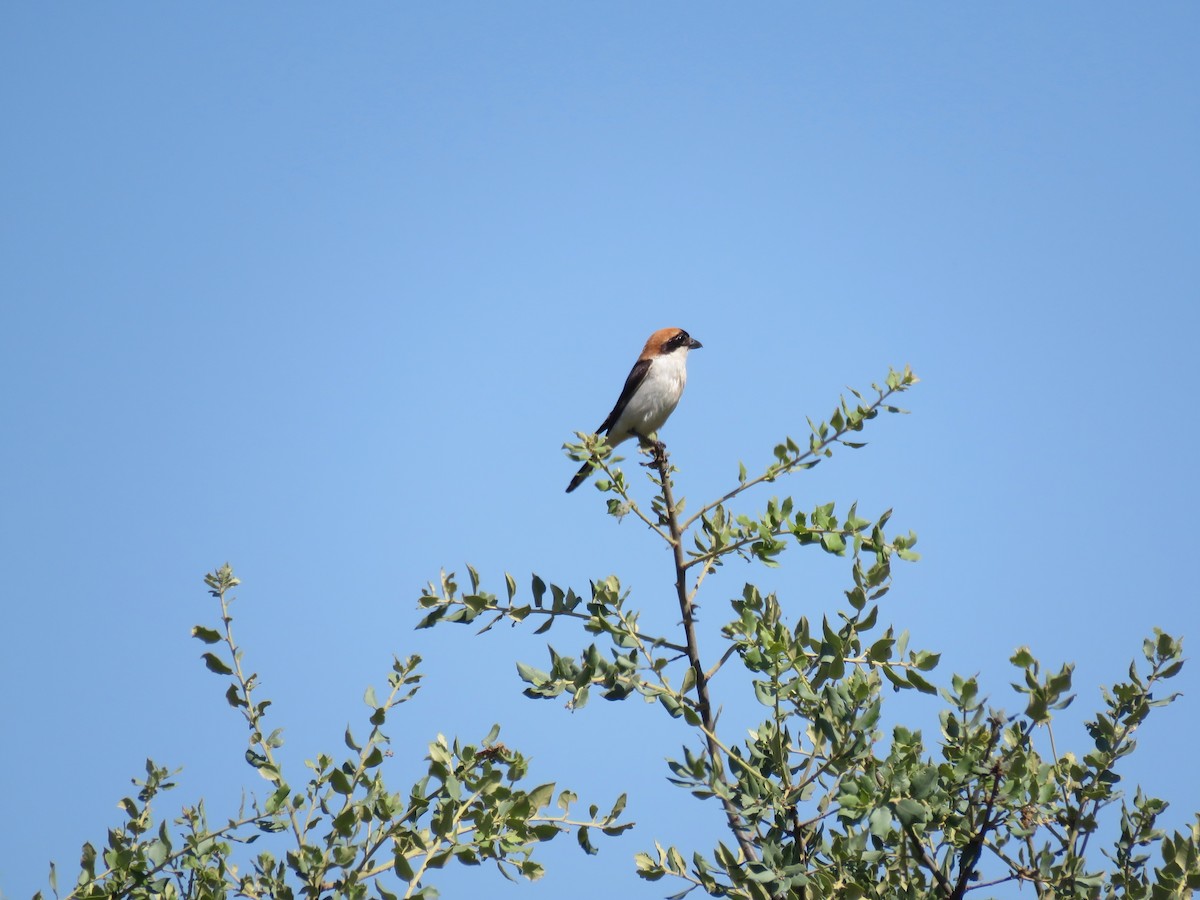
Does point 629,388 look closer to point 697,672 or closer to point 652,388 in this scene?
point 652,388

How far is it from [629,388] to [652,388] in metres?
0.38

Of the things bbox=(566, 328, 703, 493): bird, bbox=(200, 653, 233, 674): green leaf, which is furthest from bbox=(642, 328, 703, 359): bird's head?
bbox=(200, 653, 233, 674): green leaf

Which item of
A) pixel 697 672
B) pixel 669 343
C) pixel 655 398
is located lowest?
pixel 697 672

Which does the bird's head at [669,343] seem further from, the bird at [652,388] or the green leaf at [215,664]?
the green leaf at [215,664]

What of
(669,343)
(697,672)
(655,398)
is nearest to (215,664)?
(697,672)

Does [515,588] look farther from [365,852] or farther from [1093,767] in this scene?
[1093,767]

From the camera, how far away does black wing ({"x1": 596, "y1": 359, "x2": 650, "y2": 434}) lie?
404 inches

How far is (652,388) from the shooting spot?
396 inches

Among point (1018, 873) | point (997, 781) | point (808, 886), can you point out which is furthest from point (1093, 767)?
point (808, 886)

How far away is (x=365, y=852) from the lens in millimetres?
3838

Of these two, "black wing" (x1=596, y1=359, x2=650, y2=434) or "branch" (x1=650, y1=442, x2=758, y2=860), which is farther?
"black wing" (x1=596, y1=359, x2=650, y2=434)

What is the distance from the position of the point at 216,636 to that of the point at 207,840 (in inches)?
30.3

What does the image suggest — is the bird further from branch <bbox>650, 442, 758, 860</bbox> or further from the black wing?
branch <bbox>650, 442, 758, 860</bbox>

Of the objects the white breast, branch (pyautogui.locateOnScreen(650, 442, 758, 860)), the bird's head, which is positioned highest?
the bird's head
